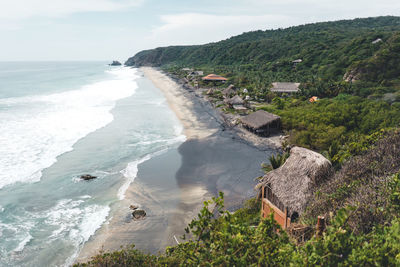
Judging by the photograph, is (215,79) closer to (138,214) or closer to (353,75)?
(353,75)

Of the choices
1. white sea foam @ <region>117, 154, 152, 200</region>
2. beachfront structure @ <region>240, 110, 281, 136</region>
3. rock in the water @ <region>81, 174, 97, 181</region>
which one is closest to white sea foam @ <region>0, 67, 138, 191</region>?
rock in the water @ <region>81, 174, 97, 181</region>

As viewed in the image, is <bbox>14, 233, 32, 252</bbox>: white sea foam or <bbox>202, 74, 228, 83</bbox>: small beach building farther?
<bbox>202, 74, 228, 83</bbox>: small beach building

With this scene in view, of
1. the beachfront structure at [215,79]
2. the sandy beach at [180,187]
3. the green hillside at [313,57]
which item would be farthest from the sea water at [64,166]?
the green hillside at [313,57]

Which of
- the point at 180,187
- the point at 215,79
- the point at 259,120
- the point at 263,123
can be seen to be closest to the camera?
the point at 180,187

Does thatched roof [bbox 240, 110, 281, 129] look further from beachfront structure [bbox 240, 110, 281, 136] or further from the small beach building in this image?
the small beach building

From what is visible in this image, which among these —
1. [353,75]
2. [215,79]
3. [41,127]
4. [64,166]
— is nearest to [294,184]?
[64,166]

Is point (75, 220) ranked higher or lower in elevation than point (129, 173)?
lower
